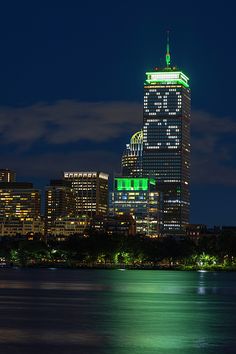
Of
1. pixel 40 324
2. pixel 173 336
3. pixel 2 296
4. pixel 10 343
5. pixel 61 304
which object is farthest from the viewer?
pixel 2 296

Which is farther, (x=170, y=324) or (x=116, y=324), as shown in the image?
(x=170, y=324)

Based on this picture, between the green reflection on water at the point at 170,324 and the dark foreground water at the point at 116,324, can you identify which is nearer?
the dark foreground water at the point at 116,324

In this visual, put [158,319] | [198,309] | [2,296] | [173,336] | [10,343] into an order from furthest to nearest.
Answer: [2,296], [198,309], [158,319], [173,336], [10,343]

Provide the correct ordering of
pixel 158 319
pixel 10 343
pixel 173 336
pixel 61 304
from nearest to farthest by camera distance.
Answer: pixel 10 343 < pixel 173 336 < pixel 158 319 < pixel 61 304

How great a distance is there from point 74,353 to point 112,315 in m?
21.1

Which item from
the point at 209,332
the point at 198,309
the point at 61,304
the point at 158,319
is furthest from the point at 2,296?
the point at 209,332

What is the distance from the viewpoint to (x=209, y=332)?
170 ft

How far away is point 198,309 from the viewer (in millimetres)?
71062

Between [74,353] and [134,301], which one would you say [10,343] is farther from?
[134,301]

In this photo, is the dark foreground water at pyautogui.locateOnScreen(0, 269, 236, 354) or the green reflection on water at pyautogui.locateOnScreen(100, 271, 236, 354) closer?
the dark foreground water at pyautogui.locateOnScreen(0, 269, 236, 354)

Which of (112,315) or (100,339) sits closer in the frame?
(100,339)

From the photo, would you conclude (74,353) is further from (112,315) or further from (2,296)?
(2,296)

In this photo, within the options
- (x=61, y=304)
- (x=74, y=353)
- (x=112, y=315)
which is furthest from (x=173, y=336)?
(x=61, y=304)

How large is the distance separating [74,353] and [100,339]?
546 centimetres
